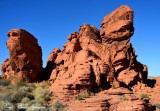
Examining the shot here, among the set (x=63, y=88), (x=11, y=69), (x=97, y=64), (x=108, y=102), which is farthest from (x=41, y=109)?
(x=11, y=69)

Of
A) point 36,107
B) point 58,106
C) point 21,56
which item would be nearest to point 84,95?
point 58,106

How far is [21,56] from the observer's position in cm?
3853

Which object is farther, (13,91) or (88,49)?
(88,49)

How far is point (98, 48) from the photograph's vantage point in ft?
130

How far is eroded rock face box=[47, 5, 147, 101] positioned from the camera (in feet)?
107

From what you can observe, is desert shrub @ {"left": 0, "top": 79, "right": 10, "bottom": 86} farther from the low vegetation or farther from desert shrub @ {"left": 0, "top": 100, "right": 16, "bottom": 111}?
desert shrub @ {"left": 0, "top": 100, "right": 16, "bottom": 111}

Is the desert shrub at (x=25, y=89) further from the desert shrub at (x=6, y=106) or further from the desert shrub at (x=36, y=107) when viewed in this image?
the desert shrub at (x=36, y=107)

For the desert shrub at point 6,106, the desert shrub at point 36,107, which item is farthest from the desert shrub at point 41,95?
the desert shrub at point 6,106

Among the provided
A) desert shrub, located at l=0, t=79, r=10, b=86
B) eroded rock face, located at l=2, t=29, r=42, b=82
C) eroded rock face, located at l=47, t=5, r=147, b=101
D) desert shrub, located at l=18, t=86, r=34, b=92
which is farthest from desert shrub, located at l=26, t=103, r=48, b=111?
eroded rock face, located at l=2, t=29, r=42, b=82

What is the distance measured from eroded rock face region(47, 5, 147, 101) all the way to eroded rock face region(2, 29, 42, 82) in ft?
9.12

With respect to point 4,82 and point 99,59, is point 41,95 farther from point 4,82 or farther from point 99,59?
point 99,59

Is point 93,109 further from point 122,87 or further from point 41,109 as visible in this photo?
point 122,87

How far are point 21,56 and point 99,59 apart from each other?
9.75 meters

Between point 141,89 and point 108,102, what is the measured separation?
25.1 ft
